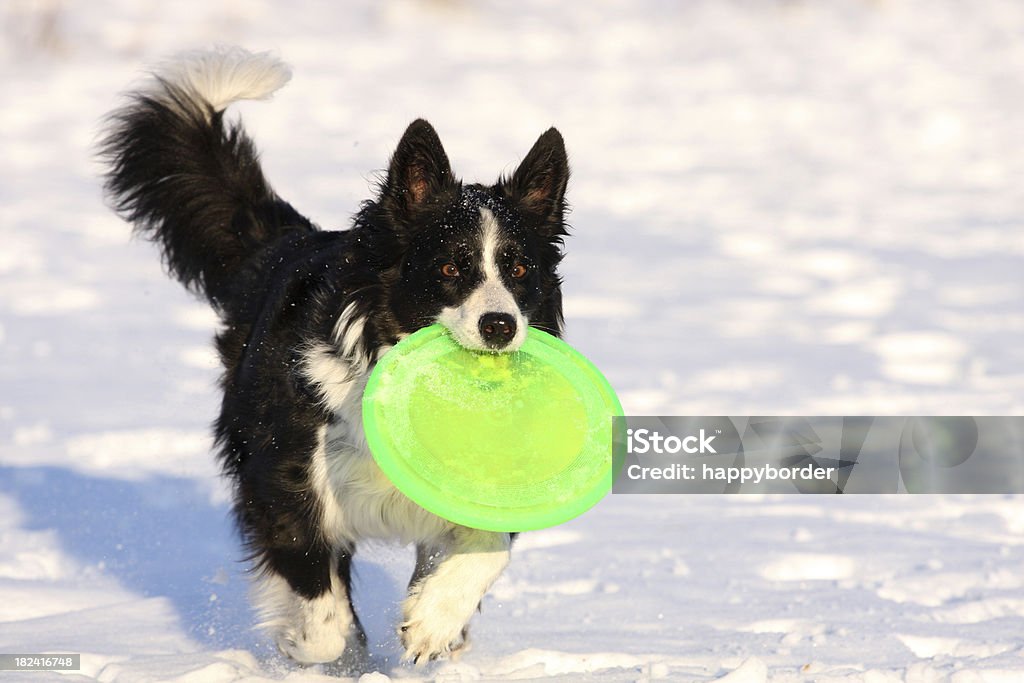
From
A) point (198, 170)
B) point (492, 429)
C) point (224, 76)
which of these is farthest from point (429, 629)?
point (224, 76)

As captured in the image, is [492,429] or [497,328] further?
[492,429]

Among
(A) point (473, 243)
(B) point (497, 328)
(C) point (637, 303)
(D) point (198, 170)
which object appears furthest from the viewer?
(C) point (637, 303)

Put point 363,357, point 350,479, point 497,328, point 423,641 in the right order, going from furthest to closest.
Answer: point 350,479 < point 363,357 < point 423,641 < point 497,328

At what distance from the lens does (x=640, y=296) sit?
11.1 metres

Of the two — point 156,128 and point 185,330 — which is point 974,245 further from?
point 156,128

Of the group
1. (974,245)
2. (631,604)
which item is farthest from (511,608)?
(974,245)

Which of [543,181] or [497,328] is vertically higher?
[543,181]

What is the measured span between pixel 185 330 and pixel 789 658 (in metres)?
6.63

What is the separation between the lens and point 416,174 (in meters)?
4.49

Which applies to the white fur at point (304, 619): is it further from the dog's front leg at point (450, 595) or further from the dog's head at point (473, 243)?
the dog's head at point (473, 243)

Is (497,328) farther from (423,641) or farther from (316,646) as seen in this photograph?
(316,646)

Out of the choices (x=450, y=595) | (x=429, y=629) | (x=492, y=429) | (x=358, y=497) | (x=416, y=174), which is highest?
(x=416, y=174)

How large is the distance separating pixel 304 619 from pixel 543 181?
5.84ft

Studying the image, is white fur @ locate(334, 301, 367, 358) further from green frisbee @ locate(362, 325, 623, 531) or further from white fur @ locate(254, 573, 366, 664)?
white fur @ locate(254, 573, 366, 664)
